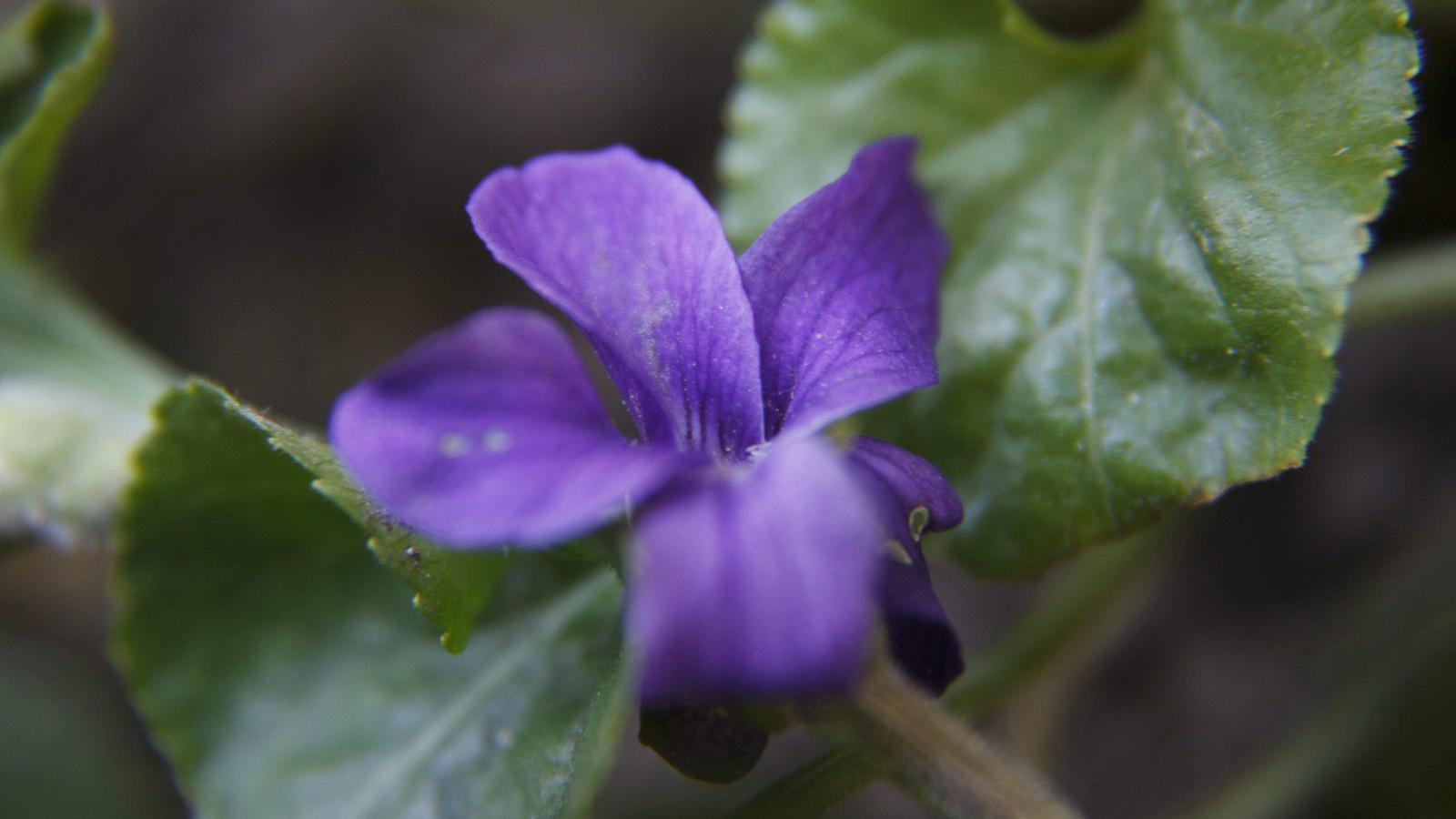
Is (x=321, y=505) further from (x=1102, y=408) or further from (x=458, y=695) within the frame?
(x=1102, y=408)

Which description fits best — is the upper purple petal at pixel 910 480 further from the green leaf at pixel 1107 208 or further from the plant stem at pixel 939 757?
the green leaf at pixel 1107 208

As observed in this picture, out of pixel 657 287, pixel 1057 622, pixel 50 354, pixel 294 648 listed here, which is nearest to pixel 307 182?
pixel 50 354

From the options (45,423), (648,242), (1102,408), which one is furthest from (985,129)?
(45,423)

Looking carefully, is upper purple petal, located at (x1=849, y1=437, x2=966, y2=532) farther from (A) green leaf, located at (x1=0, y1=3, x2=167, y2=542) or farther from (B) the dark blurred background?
(B) the dark blurred background

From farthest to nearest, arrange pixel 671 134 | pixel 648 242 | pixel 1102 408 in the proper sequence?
pixel 671 134 < pixel 1102 408 < pixel 648 242

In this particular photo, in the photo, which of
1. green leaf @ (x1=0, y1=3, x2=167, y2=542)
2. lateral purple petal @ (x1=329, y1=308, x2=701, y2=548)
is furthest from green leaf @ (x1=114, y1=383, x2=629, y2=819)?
lateral purple petal @ (x1=329, y1=308, x2=701, y2=548)

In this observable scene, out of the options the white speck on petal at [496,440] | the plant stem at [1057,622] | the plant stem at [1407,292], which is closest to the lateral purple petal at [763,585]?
the white speck on petal at [496,440]

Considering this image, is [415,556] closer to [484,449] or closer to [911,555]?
[484,449]
